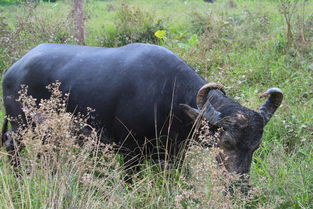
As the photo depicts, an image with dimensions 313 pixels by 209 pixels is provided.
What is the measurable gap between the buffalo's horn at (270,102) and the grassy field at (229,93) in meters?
0.47

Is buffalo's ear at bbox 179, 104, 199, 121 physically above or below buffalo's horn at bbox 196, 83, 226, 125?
below

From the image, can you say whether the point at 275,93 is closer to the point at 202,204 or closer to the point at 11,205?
the point at 202,204

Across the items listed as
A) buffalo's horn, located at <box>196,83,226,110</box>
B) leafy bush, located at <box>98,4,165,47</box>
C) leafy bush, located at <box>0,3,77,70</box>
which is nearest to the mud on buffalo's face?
buffalo's horn, located at <box>196,83,226,110</box>

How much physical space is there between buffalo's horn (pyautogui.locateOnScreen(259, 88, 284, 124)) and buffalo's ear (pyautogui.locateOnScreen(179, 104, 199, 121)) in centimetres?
60

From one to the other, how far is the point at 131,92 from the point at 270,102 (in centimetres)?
135

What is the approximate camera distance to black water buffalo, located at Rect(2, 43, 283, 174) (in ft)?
14.3

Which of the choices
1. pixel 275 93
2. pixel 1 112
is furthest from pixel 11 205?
pixel 1 112

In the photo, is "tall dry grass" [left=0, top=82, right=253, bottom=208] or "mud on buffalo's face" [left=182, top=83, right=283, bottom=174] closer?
"tall dry grass" [left=0, top=82, right=253, bottom=208]

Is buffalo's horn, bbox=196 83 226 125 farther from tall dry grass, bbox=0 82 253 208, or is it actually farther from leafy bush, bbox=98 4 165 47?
leafy bush, bbox=98 4 165 47

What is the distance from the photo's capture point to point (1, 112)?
6008mm

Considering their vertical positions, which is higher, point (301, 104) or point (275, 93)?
point (275, 93)

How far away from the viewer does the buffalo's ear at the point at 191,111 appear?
4145 mm

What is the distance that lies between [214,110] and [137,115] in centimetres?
82

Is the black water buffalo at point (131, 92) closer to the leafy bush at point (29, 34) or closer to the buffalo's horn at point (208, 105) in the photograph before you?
the buffalo's horn at point (208, 105)
